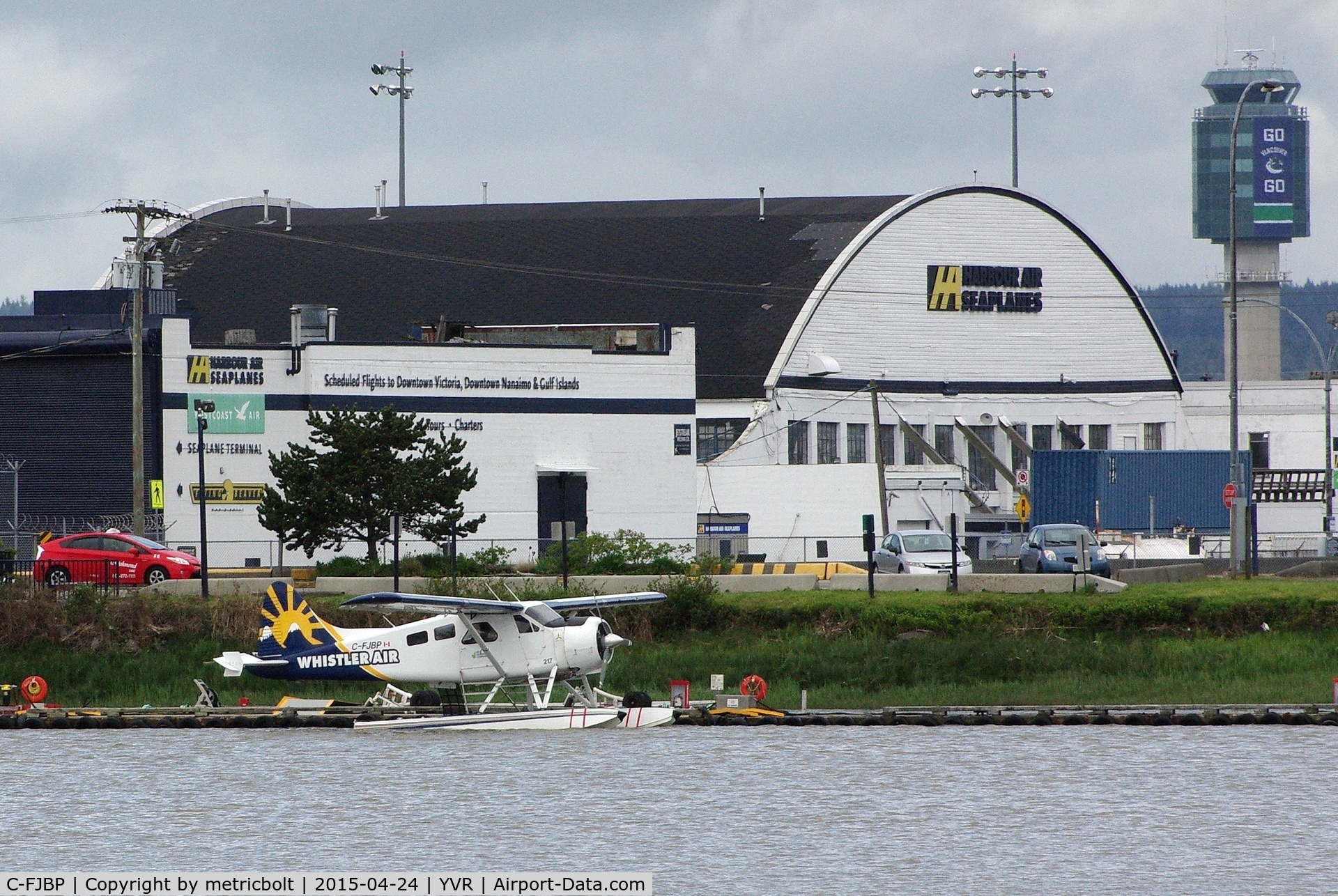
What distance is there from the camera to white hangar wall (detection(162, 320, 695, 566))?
191ft

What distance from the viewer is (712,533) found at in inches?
2643

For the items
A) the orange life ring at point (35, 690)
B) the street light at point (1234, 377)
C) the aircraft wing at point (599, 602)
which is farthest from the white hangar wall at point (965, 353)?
the aircraft wing at point (599, 602)

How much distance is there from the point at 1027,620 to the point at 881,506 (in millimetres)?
25807

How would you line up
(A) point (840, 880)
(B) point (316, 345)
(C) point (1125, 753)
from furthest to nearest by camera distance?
(B) point (316, 345)
(C) point (1125, 753)
(A) point (840, 880)

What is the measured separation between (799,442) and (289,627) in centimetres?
4247

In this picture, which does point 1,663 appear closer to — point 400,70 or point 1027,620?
point 1027,620

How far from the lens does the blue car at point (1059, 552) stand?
49719 mm

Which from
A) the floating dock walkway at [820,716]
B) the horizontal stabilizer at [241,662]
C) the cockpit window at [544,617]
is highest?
the cockpit window at [544,617]

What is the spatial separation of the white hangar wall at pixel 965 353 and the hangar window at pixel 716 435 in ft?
2.97

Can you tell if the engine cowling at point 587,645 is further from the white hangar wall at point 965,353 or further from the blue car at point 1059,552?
the white hangar wall at point 965,353

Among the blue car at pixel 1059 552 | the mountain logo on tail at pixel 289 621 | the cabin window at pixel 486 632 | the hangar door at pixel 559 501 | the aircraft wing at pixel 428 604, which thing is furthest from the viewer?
the hangar door at pixel 559 501

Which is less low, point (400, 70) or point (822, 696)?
point (400, 70)

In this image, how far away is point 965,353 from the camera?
83312mm

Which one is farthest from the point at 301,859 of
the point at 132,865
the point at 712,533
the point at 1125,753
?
the point at 712,533
